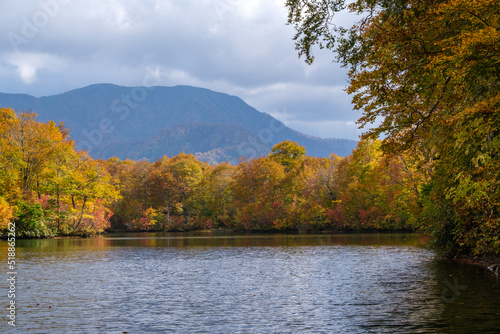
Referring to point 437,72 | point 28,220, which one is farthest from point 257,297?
point 28,220

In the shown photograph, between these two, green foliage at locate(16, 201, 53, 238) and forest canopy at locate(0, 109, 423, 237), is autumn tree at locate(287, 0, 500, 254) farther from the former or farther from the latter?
green foliage at locate(16, 201, 53, 238)

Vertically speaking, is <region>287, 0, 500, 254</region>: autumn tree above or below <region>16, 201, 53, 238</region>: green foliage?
above

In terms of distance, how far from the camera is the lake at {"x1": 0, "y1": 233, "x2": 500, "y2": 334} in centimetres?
1342

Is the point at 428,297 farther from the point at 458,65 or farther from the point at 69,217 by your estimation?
the point at 69,217

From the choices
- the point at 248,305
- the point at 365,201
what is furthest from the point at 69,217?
the point at 248,305

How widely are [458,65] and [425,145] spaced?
8149 millimetres

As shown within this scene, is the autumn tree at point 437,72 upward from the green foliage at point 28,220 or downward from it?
upward

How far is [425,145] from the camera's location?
19.8 metres

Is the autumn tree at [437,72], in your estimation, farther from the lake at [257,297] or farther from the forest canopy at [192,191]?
the forest canopy at [192,191]

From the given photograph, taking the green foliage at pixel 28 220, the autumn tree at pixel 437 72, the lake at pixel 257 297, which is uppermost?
the autumn tree at pixel 437 72

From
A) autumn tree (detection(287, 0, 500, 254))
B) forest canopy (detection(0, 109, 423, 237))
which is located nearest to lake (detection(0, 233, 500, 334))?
autumn tree (detection(287, 0, 500, 254))

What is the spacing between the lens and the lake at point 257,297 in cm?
1342

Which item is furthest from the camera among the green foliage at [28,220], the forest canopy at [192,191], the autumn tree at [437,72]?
the forest canopy at [192,191]

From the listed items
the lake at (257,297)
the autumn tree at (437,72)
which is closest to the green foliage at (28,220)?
the lake at (257,297)
